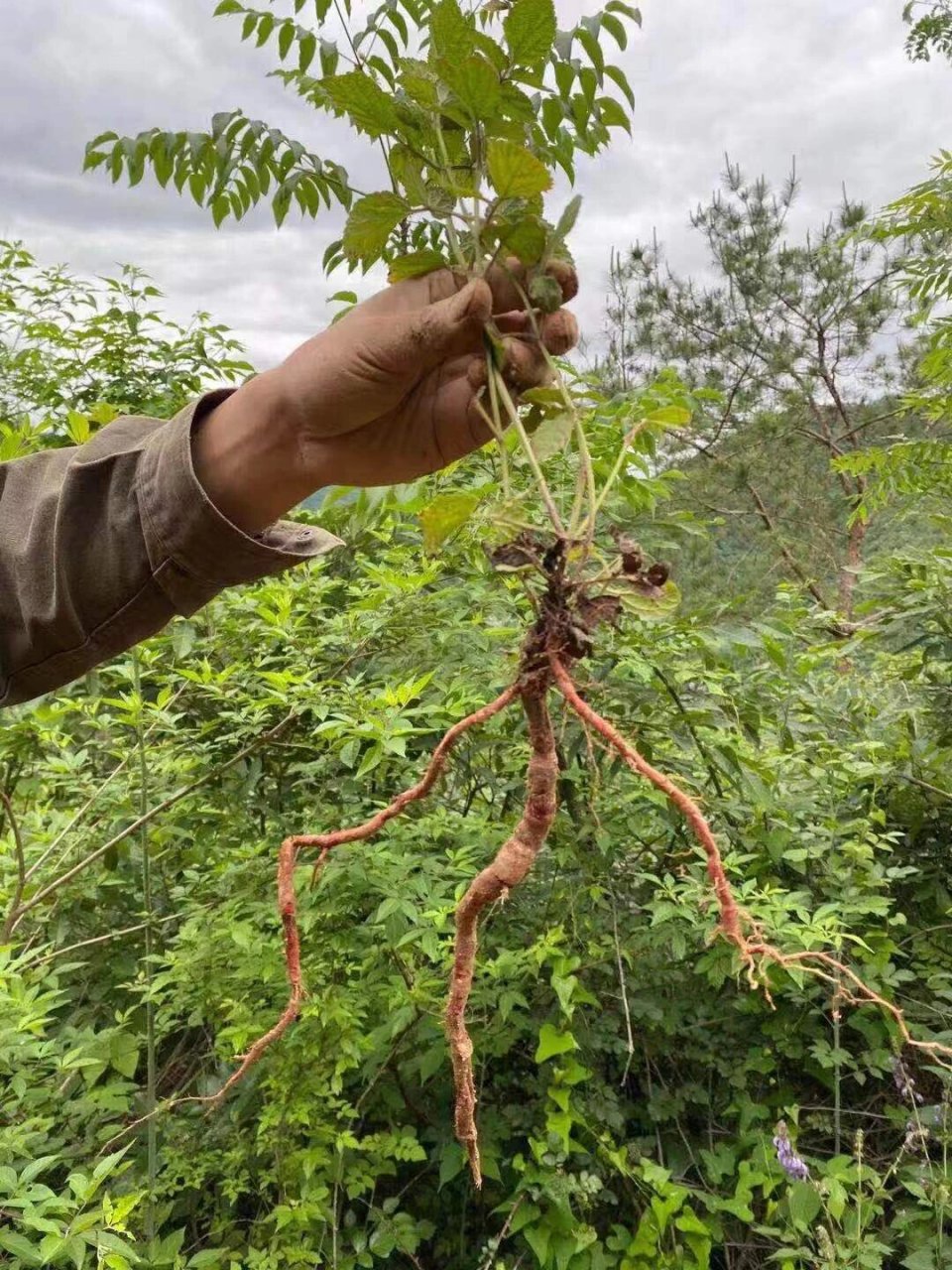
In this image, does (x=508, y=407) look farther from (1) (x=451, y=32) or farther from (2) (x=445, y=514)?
(1) (x=451, y=32)

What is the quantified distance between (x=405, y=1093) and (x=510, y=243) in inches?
66.2

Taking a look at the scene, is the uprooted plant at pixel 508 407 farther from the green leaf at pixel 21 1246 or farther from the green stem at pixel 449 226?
the green leaf at pixel 21 1246

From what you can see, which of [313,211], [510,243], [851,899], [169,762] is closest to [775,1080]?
[851,899]

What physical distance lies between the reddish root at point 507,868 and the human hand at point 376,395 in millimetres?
431

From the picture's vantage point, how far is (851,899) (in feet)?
5.73

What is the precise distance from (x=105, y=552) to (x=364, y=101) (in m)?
0.65

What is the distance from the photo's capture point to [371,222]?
41.3 inches

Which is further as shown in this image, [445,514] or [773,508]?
[773,508]

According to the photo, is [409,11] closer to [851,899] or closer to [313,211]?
[313,211]

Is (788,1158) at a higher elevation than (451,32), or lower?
lower

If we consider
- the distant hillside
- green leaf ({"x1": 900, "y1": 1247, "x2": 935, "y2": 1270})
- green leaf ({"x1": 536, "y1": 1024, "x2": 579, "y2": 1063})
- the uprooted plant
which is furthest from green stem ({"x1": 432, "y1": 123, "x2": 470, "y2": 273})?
the distant hillside

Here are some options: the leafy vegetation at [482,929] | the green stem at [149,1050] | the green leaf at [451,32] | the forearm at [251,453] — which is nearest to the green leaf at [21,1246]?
the leafy vegetation at [482,929]

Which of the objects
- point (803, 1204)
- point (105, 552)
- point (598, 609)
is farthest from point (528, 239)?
point (803, 1204)

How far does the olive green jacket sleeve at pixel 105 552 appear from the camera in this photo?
43.0 inches
